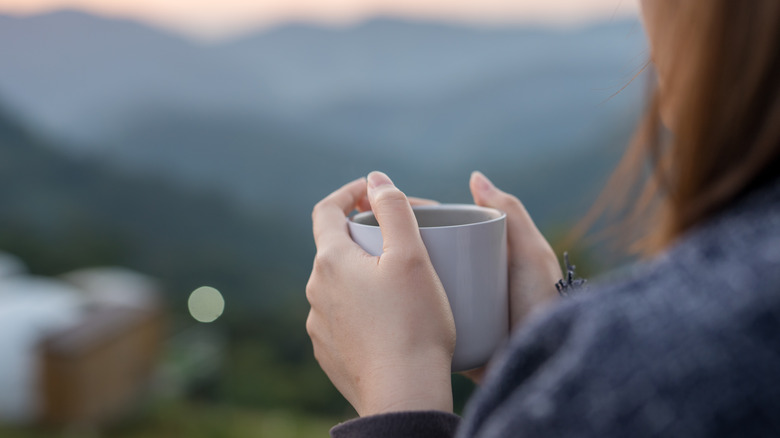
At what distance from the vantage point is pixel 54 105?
682cm

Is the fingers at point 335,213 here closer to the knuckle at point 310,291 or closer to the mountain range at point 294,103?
the knuckle at point 310,291

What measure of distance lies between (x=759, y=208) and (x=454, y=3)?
19.5 ft

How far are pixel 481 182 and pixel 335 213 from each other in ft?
0.70


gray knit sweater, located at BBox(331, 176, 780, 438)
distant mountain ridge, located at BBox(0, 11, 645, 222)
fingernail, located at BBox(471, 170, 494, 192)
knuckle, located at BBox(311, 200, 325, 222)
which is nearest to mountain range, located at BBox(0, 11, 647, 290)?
distant mountain ridge, located at BBox(0, 11, 645, 222)

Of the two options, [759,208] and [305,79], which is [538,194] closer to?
[759,208]

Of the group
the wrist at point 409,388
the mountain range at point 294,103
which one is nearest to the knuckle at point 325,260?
the wrist at point 409,388

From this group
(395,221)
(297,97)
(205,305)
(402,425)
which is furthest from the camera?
(205,305)

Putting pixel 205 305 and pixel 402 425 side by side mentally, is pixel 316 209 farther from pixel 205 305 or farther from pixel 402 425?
pixel 205 305

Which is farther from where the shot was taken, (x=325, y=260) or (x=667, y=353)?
(x=325, y=260)

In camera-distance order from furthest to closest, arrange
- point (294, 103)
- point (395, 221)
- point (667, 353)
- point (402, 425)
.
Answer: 1. point (294, 103)
2. point (395, 221)
3. point (402, 425)
4. point (667, 353)

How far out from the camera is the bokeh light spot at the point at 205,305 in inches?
300

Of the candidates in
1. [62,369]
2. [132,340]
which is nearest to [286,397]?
[132,340]

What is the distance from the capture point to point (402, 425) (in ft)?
1.26

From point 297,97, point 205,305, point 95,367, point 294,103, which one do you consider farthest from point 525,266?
point 205,305
